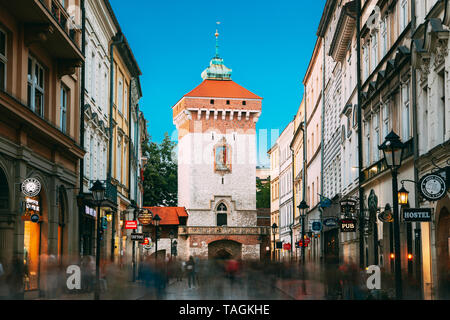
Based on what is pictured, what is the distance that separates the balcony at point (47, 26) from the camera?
63.5 ft

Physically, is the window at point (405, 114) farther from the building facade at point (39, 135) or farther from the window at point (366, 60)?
the building facade at point (39, 135)

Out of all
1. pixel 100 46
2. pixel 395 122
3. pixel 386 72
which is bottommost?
pixel 395 122

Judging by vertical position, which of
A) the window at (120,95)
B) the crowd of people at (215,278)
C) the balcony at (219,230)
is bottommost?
the crowd of people at (215,278)

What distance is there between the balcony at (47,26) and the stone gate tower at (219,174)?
199 ft

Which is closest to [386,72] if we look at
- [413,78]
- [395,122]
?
[395,122]

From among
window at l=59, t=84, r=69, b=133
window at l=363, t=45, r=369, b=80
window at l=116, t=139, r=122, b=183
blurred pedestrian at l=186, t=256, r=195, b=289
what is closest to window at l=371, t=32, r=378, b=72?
window at l=363, t=45, r=369, b=80

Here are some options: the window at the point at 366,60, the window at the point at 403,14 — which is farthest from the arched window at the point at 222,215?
the window at the point at 403,14

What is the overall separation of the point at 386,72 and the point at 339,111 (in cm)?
1381

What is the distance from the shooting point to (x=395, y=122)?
25094 mm

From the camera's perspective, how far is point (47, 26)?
2058 cm

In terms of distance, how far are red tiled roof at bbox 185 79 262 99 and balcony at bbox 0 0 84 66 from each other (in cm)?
6354

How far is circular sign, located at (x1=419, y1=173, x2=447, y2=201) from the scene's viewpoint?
16.7 meters
